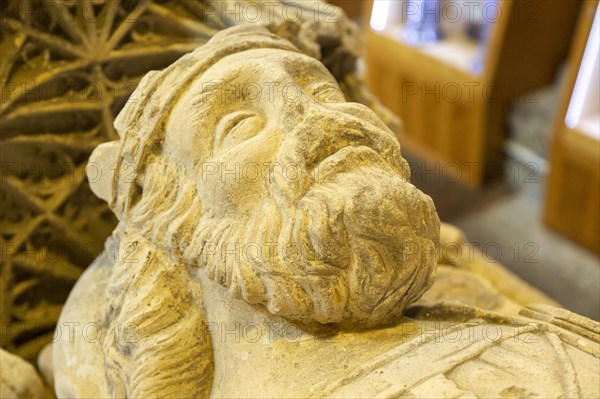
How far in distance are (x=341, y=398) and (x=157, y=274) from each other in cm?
54

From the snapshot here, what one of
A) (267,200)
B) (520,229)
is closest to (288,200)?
(267,200)

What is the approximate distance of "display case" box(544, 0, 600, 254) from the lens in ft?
9.80

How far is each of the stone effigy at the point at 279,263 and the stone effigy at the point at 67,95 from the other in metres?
0.52

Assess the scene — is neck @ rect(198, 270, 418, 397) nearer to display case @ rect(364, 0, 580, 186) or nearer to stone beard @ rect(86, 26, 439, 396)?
stone beard @ rect(86, 26, 439, 396)

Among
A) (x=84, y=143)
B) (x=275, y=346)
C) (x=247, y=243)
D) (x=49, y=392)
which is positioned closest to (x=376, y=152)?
(x=247, y=243)

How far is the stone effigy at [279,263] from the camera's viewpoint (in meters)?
1.46

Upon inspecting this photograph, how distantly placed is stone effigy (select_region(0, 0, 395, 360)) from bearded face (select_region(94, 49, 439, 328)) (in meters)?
0.66

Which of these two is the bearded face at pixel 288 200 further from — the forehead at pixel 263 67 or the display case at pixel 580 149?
the display case at pixel 580 149

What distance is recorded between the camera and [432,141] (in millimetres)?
4500

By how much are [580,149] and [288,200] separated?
231 centimetres

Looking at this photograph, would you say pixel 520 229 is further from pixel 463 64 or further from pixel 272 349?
pixel 272 349

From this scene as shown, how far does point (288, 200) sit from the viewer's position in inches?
58.9

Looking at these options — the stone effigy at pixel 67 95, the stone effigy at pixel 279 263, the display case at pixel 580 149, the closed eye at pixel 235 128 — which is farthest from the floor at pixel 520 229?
the closed eye at pixel 235 128

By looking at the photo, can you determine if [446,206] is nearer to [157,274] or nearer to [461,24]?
[461,24]
